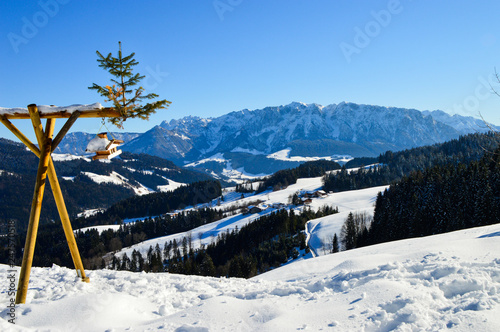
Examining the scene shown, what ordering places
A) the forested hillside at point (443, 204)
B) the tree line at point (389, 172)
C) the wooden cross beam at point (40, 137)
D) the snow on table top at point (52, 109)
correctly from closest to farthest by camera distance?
the wooden cross beam at point (40, 137)
the snow on table top at point (52, 109)
the forested hillside at point (443, 204)
the tree line at point (389, 172)

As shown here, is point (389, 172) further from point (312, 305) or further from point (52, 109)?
point (52, 109)

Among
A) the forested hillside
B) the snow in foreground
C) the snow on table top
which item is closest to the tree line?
the forested hillside

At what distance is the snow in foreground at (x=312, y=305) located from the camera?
19.6 feet

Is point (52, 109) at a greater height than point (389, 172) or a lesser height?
greater

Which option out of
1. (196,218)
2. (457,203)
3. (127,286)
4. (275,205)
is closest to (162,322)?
(127,286)

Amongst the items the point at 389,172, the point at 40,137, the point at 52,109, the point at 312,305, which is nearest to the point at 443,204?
the point at 312,305

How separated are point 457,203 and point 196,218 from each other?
4455 inches

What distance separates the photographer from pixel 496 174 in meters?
51.2

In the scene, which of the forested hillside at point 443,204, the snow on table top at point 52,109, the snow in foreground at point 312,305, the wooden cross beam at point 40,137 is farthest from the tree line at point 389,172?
the snow on table top at point 52,109

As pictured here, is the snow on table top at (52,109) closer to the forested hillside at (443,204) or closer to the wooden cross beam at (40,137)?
the wooden cross beam at (40,137)

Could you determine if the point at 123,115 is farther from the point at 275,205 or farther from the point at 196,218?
the point at 196,218

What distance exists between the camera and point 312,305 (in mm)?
7191

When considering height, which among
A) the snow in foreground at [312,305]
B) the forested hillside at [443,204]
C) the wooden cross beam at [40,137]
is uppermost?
the wooden cross beam at [40,137]

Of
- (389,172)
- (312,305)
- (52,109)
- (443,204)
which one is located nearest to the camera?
(312,305)
